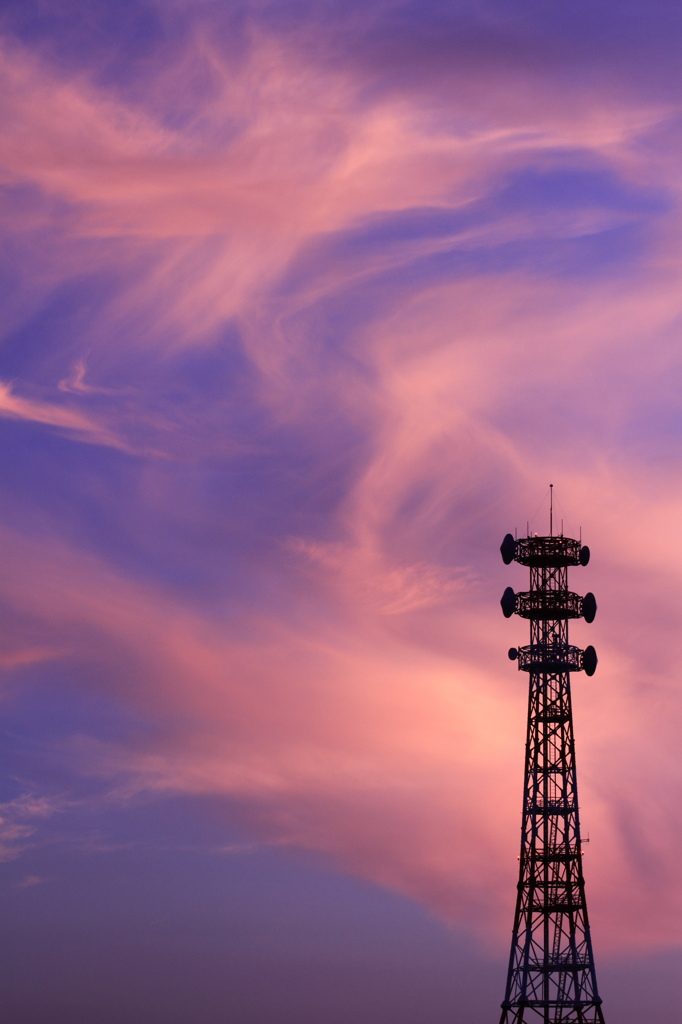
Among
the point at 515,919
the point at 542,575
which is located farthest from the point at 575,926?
the point at 542,575

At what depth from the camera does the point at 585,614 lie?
186 metres

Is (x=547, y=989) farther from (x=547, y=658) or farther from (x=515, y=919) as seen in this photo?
(x=547, y=658)

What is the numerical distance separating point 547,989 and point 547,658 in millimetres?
26865

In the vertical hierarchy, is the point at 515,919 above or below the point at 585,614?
below

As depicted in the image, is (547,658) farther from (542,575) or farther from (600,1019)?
(600,1019)

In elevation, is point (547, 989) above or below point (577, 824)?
below

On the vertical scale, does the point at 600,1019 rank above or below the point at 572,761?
below

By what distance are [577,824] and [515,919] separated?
923cm

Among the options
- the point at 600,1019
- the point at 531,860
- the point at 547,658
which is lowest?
the point at 600,1019

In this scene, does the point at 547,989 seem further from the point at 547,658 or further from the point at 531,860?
the point at 547,658

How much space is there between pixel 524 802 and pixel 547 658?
12021mm

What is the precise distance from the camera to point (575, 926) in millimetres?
183000

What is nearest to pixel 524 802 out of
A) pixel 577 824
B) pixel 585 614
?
pixel 577 824

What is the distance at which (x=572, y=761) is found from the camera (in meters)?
186
